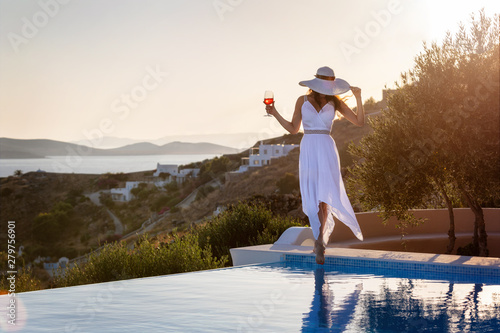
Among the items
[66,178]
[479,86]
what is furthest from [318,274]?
[66,178]

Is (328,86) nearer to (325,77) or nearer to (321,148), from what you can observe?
(325,77)

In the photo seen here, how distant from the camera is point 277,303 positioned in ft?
15.8

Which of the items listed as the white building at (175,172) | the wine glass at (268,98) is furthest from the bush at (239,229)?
the white building at (175,172)

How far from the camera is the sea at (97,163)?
70.9m

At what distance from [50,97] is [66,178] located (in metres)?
39.3

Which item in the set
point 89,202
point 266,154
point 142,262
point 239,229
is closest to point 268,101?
point 142,262

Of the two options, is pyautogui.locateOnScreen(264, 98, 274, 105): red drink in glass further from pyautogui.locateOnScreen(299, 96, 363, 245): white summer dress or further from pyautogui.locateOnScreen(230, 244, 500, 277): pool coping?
pyautogui.locateOnScreen(230, 244, 500, 277): pool coping

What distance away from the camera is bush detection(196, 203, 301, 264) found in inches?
398

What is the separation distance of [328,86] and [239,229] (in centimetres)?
452

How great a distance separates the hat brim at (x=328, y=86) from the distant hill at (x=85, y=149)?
5301 cm

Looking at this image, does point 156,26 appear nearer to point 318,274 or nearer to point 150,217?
point 318,274

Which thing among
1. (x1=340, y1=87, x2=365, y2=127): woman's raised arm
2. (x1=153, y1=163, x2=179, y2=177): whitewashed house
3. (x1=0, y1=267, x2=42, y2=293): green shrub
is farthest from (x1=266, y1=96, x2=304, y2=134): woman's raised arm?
(x1=153, y1=163, x2=179, y2=177): whitewashed house

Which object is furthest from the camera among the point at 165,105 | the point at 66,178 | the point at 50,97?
the point at 66,178

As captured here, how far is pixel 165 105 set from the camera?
48.0 m
